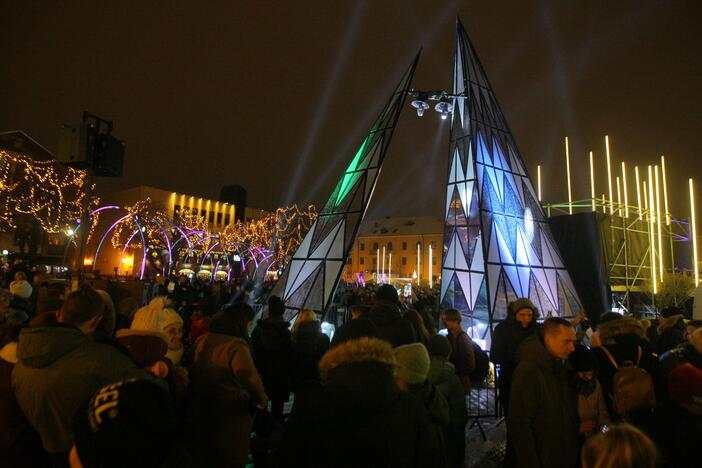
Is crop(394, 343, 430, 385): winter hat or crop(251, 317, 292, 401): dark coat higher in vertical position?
crop(394, 343, 430, 385): winter hat

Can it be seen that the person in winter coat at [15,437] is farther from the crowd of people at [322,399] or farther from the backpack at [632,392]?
the backpack at [632,392]

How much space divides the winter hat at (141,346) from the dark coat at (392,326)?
241cm

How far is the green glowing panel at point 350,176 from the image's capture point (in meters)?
12.5

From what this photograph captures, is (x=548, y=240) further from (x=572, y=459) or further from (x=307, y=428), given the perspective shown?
(x=307, y=428)

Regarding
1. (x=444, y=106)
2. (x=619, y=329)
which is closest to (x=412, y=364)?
(x=619, y=329)

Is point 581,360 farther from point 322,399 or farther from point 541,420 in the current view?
point 322,399

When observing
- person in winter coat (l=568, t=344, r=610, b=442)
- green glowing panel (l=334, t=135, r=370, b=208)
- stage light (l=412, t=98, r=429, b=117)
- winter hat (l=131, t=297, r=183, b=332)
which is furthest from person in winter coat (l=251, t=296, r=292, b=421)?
stage light (l=412, t=98, r=429, b=117)

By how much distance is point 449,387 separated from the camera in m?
3.87

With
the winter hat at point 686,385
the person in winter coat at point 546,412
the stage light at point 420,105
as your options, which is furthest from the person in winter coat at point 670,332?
the stage light at point 420,105

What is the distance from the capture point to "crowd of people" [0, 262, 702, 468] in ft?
5.87

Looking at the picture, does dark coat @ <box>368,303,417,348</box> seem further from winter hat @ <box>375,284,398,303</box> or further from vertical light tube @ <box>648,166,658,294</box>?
vertical light tube @ <box>648,166,658,294</box>

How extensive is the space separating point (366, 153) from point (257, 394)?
9.92 m

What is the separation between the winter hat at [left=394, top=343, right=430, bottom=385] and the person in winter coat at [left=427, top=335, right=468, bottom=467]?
34.9 inches

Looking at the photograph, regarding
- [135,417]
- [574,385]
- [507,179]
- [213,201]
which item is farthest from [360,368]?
[213,201]
